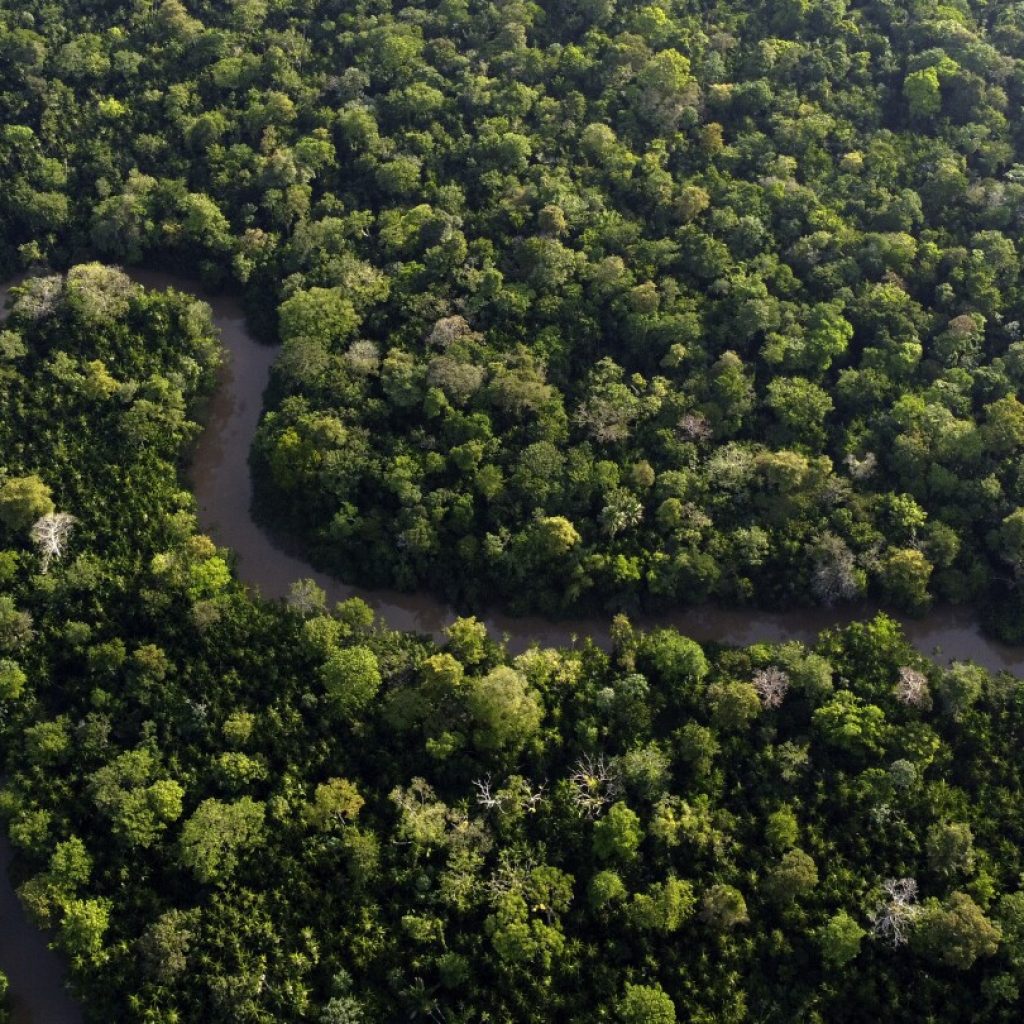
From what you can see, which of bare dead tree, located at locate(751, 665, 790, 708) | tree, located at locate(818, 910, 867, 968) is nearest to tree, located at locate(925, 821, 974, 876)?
tree, located at locate(818, 910, 867, 968)

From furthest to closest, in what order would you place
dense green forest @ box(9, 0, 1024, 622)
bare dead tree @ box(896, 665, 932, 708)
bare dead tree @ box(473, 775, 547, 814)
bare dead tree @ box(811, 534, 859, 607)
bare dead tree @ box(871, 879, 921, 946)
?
1. dense green forest @ box(9, 0, 1024, 622)
2. bare dead tree @ box(811, 534, 859, 607)
3. bare dead tree @ box(896, 665, 932, 708)
4. bare dead tree @ box(473, 775, 547, 814)
5. bare dead tree @ box(871, 879, 921, 946)

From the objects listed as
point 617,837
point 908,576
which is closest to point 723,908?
point 617,837

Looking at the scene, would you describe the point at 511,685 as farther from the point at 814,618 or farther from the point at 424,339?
the point at 424,339

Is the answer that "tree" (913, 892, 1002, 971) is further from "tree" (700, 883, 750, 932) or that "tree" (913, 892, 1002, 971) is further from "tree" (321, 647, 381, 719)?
"tree" (321, 647, 381, 719)

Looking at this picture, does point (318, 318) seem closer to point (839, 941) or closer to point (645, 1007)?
point (645, 1007)

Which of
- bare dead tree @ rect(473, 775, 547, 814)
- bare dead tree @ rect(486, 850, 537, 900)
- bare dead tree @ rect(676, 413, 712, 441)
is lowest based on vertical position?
bare dead tree @ rect(486, 850, 537, 900)

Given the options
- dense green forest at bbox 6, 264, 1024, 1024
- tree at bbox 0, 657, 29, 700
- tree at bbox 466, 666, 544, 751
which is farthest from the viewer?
tree at bbox 0, 657, 29, 700
